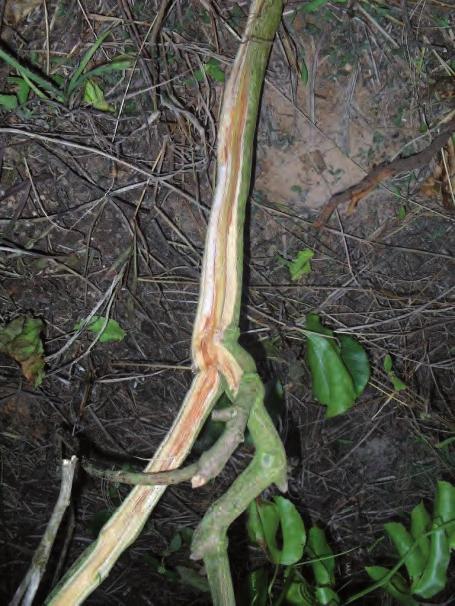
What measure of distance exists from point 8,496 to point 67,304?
0.74 metres

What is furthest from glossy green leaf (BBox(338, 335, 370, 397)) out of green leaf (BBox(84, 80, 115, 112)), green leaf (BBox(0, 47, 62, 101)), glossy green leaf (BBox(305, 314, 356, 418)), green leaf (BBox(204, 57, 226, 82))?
green leaf (BBox(0, 47, 62, 101))

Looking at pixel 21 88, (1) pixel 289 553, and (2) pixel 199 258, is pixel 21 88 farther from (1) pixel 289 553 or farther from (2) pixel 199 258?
(1) pixel 289 553

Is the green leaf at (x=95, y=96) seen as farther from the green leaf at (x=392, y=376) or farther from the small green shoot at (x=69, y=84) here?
the green leaf at (x=392, y=376)

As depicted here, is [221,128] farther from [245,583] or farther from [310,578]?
[310,578]

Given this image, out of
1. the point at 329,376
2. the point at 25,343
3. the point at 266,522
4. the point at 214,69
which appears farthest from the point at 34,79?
the point at 266,522

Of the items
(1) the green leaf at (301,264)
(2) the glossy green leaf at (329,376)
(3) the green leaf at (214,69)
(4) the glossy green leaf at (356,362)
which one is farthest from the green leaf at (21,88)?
(4) the glossy green leaf at (356,362)

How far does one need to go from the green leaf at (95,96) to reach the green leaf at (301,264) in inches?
26.7

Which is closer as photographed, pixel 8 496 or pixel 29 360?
pixel 29 360

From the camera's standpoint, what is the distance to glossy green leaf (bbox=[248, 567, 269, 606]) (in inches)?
56.6

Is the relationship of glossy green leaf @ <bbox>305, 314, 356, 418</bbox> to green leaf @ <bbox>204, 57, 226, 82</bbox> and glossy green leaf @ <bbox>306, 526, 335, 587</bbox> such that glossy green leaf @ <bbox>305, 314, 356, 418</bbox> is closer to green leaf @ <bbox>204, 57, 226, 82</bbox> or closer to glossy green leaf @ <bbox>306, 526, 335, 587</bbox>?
glossy green leaf @ <bbox>306, 526, 335, 587</bbox>

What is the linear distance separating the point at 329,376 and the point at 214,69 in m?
0.88

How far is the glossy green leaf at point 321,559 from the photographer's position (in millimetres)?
1464

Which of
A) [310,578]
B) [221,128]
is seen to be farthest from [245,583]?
[221,128]

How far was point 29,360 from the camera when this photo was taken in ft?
5.06
